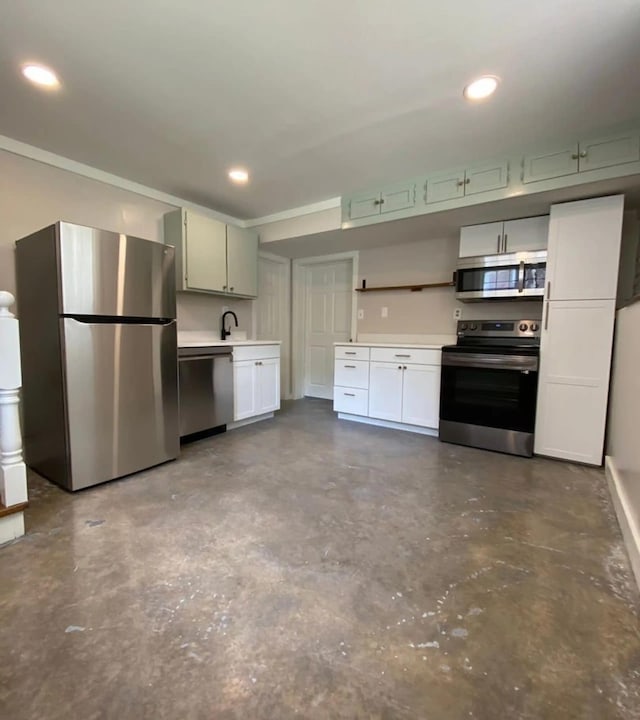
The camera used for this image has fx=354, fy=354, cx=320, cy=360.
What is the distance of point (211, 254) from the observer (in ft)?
11.9

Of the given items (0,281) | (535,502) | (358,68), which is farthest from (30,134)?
(535,502)

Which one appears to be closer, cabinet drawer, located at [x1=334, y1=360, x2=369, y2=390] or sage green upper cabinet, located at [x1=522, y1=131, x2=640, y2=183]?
sage green upper cabinet, located at [x1=522, y1=131, x2=640, y2=183]

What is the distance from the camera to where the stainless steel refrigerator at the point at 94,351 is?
2.11 meters

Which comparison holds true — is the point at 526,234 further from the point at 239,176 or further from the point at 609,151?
the point at 239,176

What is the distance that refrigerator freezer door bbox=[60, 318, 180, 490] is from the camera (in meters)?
2.14

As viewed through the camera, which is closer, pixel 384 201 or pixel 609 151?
pixel 609 151

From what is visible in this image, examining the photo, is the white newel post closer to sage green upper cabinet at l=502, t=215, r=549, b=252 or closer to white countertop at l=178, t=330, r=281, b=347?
white countertop at l=178, t=330, r=281, b=347

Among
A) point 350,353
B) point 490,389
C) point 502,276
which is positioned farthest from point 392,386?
point 502,276

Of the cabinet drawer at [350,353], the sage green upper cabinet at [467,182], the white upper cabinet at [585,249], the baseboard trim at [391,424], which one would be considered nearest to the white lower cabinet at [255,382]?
the cabinet drawer at [350,353]

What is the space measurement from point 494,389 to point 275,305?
10.0 feet

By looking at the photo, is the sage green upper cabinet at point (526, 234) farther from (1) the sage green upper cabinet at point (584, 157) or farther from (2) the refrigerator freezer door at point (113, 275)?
(2) the refrigerator freezer door at point (113, 275)

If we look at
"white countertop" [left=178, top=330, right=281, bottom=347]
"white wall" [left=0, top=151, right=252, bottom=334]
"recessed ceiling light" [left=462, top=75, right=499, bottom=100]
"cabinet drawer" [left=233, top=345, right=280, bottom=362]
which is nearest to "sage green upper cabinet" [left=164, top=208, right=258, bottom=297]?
"white wall" [left=0, top=151, right=252, bottom=334]

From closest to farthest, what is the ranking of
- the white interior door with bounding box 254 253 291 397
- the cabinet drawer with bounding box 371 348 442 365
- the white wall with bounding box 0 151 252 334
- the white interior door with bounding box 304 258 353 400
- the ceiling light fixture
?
the white wall with bounding box 0 151 252 334 < the ceiling light fixture < the cabinet drawer with bounding box 371 348 442 365 < the white interior door with bounding box 254 253 291 397 < the white interior door with bounding box 304 258 353 400

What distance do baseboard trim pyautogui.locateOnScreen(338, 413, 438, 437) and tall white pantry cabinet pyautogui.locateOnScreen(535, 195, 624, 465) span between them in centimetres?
93
